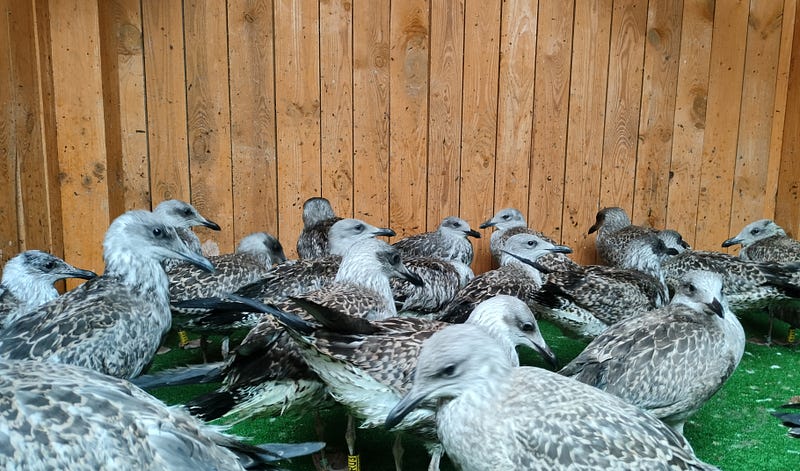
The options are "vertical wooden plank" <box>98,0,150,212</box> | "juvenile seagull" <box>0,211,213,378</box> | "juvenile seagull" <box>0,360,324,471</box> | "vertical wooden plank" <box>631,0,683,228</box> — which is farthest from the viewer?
"vertical wooden plank" <box>631,0,683,228</box>

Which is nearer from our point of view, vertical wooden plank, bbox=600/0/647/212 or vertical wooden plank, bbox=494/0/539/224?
vertical wooden plank, bbox=494/0/539/224

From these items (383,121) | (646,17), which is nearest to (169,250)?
(383,121)

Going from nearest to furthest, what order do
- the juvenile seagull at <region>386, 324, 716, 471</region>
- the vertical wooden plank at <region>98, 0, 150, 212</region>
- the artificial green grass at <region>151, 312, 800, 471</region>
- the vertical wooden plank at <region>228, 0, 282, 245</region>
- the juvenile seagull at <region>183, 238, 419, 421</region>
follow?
the juvenile seagull at <region>386, 324, 716, 471</region>
the juvenile seagull at <region>183, 238, 419, 421</region>
the artificial green grass at <region>151, 312, 800, 471</region>
the vertical wooden plank at <region>98, 0, 150, 212</region>
the vertical wooden plank at <region>228, 0, 282, 245</region>

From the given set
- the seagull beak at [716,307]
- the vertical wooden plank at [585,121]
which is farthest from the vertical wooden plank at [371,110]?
the seagull beak at [716,307]

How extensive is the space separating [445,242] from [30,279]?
3.46 meters

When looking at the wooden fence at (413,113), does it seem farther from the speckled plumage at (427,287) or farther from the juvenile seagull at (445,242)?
the speckled plumage at (427,287)

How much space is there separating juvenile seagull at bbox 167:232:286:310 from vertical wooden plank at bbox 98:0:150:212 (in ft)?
4.13

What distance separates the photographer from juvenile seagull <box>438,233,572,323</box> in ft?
14.3

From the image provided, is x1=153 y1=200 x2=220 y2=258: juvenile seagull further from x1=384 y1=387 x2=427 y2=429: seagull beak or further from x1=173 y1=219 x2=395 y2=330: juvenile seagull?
x1=384 y1=387 x2=427 y2=429: seagull beak

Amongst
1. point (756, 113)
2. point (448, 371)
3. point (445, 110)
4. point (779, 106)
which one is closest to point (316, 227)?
point (445, 110)

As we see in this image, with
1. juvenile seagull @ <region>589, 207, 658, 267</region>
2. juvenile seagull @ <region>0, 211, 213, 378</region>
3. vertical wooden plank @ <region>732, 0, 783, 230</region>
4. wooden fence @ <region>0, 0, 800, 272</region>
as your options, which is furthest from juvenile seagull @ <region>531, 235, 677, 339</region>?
vertical wooden plank @ <region>732, 0, 783, 230</region>

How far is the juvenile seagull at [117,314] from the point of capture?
304 centimetres

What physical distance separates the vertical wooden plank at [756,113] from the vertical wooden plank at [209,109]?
17.8 feet

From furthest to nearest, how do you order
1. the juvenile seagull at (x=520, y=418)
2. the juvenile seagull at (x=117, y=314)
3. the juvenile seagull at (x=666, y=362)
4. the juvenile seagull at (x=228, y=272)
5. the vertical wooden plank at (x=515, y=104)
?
the vertical wooden plank at (x=515, y=104) < the juvenile seagull at (x=228, y=272) < the juvenile seagull at (x=666, y=362) < the juvenile seagull at (x=117, y=314) < the juvenile seagull at (x=520, y=418)
